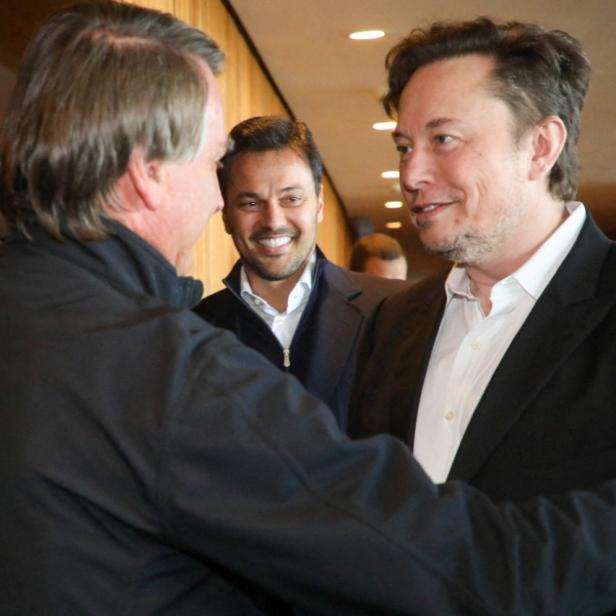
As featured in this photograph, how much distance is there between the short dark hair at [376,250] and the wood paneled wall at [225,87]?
66 centimetres

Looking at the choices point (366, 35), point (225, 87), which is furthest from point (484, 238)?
point (366, 35)

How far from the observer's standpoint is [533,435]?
162 centimetres

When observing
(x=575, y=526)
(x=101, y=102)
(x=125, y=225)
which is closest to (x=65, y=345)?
(x=125, y=225)

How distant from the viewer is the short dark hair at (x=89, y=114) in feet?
4.35

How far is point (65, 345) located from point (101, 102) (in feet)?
1.07

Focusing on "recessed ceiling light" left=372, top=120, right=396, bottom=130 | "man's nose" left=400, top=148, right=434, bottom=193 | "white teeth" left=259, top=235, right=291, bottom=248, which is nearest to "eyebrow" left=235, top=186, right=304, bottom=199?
"white teeth" left=259, top=235, right=291, bottom=248

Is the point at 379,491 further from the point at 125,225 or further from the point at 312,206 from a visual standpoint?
the point at 312,206

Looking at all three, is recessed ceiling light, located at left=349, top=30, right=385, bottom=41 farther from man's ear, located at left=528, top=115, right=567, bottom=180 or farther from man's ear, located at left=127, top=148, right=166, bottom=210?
man's ear, located at left=127, top=148, right=166, bottom=210

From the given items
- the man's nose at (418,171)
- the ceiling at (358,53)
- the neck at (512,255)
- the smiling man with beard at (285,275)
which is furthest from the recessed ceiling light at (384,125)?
the neck at (512,255)

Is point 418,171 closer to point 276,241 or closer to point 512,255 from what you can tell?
point 512,255

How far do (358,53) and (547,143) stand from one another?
4500 millimetres

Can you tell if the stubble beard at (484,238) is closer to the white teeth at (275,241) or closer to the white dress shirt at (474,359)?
the white dress shirt at (474,359)

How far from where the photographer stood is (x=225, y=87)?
511 centimetres

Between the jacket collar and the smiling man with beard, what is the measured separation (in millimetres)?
1578
